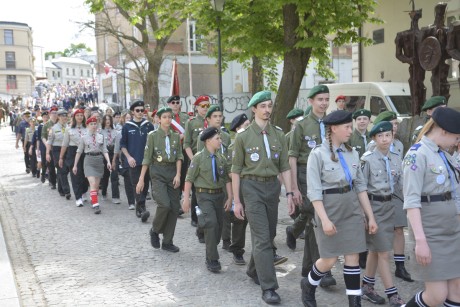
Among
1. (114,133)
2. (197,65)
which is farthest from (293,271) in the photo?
(197,65)

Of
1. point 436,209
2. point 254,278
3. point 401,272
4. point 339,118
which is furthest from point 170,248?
point 436,209

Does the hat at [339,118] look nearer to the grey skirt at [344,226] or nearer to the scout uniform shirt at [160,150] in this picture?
the grey skirt at [344,226]

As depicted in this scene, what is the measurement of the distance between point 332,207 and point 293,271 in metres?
2.06

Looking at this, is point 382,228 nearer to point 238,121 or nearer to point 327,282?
point 327,282

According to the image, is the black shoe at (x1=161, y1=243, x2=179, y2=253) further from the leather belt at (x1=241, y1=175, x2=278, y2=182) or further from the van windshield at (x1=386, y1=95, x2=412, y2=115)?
the van windshield at (x1=386, y1=95, x2=412, y2=115)

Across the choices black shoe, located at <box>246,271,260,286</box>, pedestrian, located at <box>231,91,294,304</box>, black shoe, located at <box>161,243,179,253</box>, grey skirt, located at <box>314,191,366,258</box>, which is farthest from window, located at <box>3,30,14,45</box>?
grey skirt, located at <box>314,191,366,258</box>

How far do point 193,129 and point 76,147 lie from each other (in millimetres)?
3779

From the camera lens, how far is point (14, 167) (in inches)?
816

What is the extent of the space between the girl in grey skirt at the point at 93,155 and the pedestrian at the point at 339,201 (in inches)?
274

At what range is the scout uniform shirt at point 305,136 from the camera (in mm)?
6547

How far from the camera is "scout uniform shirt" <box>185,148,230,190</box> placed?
22.9 ft

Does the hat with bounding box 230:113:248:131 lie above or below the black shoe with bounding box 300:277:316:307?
above

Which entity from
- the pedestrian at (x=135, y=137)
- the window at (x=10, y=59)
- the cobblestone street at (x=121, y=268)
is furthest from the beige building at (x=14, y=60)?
the cobblestone street at (x=121, y=268)

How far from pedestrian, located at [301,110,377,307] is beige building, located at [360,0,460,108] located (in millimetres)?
13625
